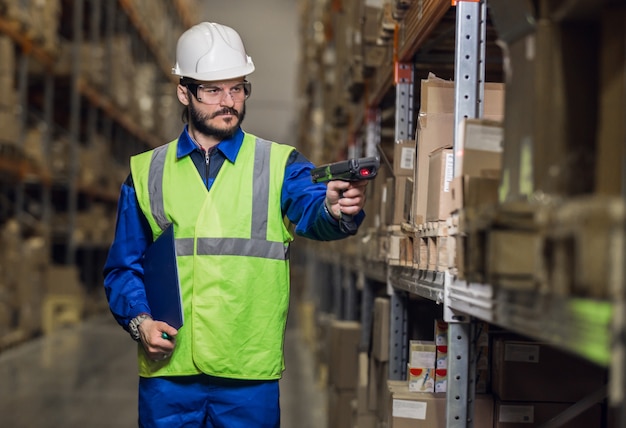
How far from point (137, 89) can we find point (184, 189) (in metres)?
12.7

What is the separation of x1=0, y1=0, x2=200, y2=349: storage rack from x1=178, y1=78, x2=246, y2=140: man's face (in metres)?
5.50

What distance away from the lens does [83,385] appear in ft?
24.5

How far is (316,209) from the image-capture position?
119 inches

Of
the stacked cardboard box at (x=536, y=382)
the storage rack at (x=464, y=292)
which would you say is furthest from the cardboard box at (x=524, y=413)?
the storage rack at (x=464, y=292)

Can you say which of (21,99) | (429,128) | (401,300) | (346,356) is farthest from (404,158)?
(21,99)

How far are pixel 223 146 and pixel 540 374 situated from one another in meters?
1.34

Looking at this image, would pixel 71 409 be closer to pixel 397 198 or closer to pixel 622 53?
pixel 397 198

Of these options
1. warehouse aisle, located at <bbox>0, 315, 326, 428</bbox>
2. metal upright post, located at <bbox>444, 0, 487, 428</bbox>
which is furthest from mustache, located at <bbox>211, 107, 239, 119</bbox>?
warehouse aisle, located at <bbox>0, 315, 326, 428</bbox>

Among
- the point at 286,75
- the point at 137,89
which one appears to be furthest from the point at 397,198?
the point at 286,75

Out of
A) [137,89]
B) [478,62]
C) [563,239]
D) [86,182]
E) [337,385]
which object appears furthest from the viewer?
[137,89]

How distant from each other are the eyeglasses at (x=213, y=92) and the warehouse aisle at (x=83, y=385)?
3.36 meters

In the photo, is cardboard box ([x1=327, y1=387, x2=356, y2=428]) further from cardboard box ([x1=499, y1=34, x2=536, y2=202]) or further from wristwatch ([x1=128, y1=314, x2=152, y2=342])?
A: cardboard box ([x1=499, y1=34, x2=536, y2=202])

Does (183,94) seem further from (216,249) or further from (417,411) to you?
Result: (417,411)

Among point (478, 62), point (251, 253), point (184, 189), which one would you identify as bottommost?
point (251, 253)
